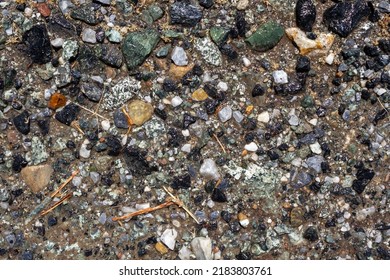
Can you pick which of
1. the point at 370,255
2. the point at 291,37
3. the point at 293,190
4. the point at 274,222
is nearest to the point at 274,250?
the point at 274,222

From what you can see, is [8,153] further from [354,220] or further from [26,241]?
[354,220]

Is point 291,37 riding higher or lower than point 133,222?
higher

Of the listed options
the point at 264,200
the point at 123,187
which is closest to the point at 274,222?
the point at 264,200

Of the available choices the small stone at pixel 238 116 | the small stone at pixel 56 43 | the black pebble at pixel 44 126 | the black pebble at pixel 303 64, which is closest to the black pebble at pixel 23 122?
the black pebble at pixel 44 126

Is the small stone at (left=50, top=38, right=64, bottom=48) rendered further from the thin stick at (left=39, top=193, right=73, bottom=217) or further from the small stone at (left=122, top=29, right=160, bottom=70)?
the thin stick at (left=39, top=193, right=73, bottom=217)

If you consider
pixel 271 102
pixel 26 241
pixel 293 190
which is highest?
pixel 271 102

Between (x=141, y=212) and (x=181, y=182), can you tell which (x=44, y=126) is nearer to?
(x=141, y=212)

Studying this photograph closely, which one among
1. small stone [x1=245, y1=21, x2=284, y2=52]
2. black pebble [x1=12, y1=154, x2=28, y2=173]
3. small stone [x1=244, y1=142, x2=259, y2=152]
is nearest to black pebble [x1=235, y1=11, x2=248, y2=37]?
small stone [x1=245, y1=21, x2=284, y2=52]
